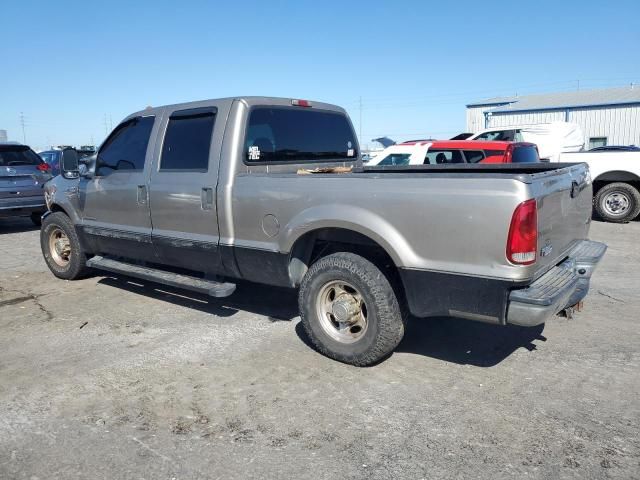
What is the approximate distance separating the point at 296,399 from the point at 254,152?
216cm

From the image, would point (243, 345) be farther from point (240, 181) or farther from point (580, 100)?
point (580, 100)

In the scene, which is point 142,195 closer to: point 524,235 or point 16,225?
point 524,235

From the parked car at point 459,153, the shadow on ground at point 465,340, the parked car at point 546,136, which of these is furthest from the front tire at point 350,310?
the parked car at point 546,136

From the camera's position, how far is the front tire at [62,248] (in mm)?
6305

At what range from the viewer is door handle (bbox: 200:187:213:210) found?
4539 millimetres

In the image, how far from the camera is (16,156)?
34.9 feet

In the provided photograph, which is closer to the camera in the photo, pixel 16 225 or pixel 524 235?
pixel 524 235

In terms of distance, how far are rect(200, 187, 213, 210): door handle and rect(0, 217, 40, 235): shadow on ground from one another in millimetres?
8371

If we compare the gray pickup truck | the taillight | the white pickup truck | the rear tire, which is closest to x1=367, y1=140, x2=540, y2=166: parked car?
the white pickup truck

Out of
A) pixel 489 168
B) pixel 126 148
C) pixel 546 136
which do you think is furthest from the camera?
pixel 546 136

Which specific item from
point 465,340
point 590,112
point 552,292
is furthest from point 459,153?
point 590,112

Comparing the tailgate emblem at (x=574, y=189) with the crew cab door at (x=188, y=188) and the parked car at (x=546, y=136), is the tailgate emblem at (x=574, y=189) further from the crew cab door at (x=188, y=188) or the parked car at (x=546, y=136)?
Answer: the parked car at (x=546, y=136)

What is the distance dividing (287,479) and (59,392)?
1.89m

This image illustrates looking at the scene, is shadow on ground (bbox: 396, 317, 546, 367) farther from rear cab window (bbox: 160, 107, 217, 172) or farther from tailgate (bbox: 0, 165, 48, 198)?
tailgate (bbox: 0, 165, 48, 198)
